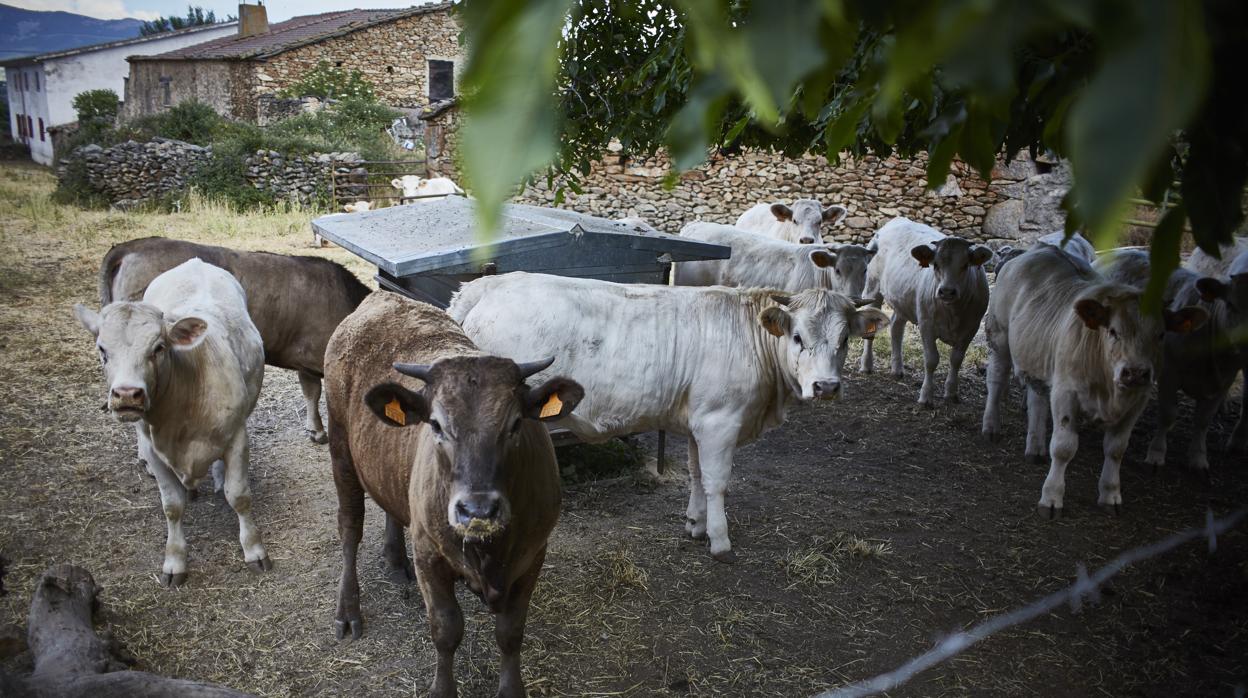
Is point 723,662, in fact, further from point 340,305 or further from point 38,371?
point 38,371

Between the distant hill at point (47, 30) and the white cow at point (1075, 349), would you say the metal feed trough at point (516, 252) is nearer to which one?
the white cow at point (1075, 349)

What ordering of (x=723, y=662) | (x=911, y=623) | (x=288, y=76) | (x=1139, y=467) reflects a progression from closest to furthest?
(x=723, y=662), (x=911, y=623), (x=1139, y=467), (x=288, y=76)

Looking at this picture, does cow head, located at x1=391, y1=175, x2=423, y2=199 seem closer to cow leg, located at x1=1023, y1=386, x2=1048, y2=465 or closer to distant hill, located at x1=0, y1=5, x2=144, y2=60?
cow leg, located at x1=1023, y1=386, x2=1048, y2=465

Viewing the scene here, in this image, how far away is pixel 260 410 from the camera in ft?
22.4

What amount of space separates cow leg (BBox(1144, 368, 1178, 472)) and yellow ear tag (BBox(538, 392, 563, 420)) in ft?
16.3

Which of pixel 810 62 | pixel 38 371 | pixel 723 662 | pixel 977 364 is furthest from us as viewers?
pixel 977 364

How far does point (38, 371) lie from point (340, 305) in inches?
129

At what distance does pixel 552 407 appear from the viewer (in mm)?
2830

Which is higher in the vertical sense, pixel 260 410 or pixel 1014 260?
pixel 1014 260

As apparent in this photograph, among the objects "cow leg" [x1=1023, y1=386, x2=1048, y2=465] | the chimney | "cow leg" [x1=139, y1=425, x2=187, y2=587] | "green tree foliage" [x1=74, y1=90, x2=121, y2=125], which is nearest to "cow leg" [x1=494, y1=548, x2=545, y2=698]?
"cow leg" [x1=139, y1=425, x2=187, y2=587]

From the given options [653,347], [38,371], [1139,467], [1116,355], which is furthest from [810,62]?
[38,371]

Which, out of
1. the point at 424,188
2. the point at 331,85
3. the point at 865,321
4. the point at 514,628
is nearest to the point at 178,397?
the point at 514,628

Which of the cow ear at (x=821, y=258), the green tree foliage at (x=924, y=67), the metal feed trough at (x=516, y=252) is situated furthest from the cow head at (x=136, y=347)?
the cow ear at (x=821, y=258)

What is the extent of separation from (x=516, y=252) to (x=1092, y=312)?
3395 mm
